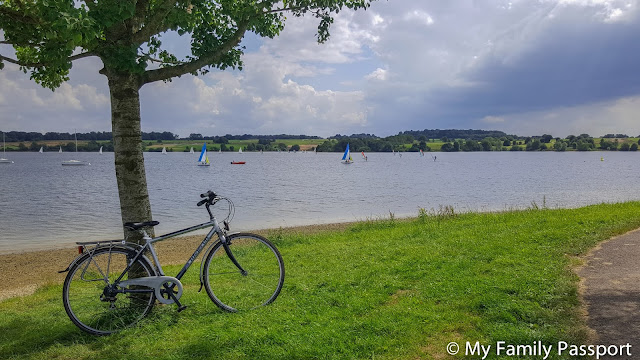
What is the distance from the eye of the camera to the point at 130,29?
684 cm

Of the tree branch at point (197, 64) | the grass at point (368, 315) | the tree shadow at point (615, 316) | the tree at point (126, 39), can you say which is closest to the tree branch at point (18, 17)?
the tree at point (126, 39)

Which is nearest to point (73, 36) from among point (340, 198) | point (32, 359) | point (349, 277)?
point (32, 359)

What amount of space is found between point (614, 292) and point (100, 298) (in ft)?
23.3

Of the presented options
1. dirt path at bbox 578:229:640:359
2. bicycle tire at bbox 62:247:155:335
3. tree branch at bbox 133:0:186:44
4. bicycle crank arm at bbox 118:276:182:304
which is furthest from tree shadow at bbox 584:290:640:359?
tree branch at bbox 133:0:186:44

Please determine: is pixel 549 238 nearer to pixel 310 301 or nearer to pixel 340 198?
pixel 310 301

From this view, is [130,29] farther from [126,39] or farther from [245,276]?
[245,276]

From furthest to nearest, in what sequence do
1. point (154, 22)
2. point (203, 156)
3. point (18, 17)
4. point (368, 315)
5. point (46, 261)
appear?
point (203, 156) → point (46, 261) → point (18, 17) → point (154, 22) → point (368, 315)

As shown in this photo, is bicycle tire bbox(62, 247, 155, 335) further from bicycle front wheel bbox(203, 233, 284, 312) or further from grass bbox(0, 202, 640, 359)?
bicycle front wheel bbox(203, 233, 284, 312)

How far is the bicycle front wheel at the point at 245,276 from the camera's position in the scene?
252 inches

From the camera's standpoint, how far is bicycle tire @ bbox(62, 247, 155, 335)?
5.98 metres

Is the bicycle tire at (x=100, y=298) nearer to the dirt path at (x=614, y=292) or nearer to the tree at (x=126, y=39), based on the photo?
the tree at (x=126, y=39)

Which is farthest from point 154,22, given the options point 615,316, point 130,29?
point 615,316

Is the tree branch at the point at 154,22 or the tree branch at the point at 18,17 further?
the tree branch at the point at 18,17

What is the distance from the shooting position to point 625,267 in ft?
25.6
